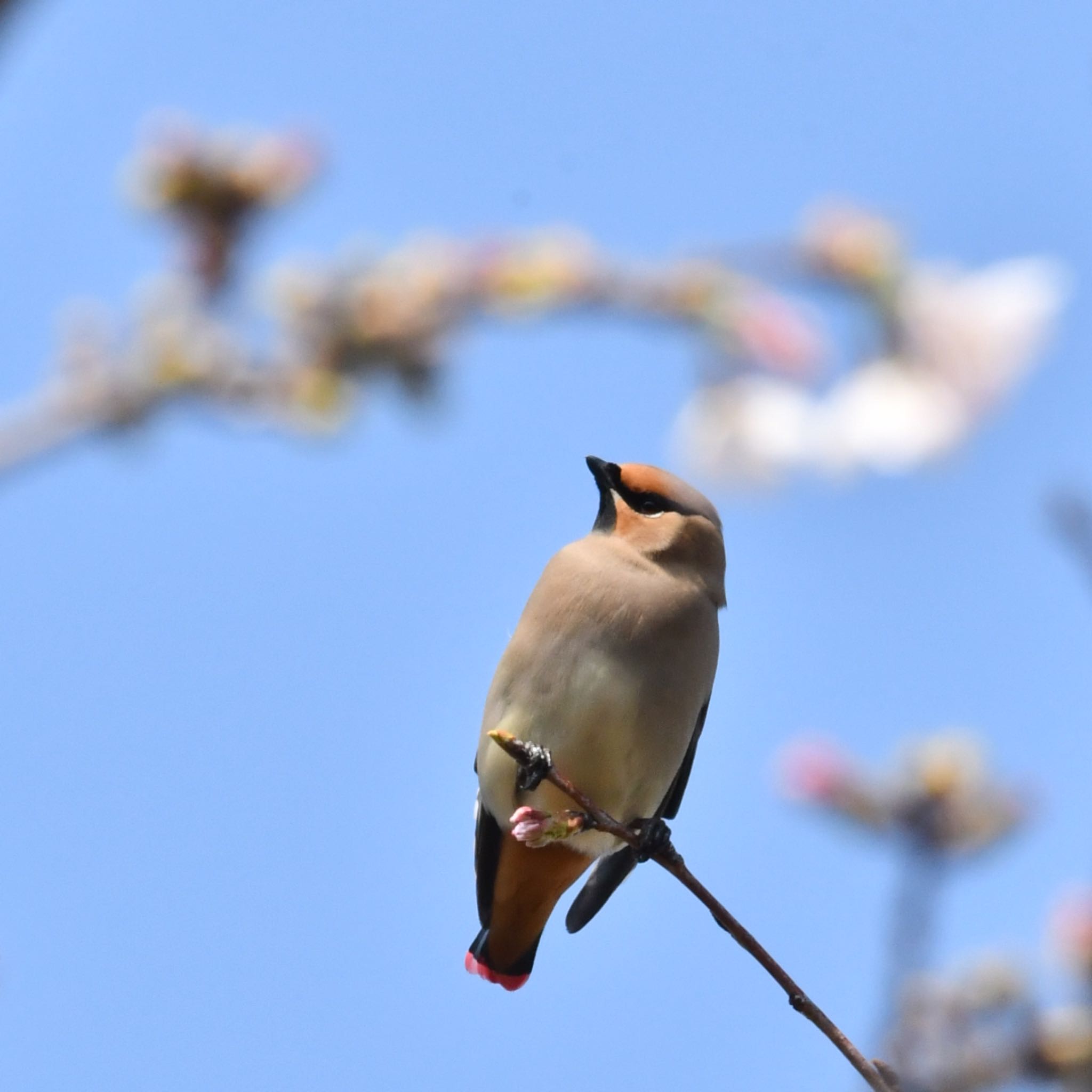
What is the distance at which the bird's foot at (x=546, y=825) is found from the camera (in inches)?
115

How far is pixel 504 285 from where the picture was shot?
3.38 m

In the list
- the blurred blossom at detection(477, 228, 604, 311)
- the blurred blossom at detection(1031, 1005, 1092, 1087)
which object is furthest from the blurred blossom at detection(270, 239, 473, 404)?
the blurred blossom at detection(1031, 1005, 1092, 1087)

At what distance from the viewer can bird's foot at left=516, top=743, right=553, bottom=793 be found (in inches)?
126

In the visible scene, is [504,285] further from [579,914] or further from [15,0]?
[15,0]

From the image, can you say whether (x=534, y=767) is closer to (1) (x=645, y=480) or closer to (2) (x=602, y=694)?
(2) (x=602, y=694)

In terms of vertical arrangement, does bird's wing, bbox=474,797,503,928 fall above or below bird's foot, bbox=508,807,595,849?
above

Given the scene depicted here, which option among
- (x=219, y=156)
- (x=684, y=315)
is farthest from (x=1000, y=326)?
(x=219, y=156)

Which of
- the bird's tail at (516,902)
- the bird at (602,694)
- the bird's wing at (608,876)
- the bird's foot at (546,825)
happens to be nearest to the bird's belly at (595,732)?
the bird at (602,694)

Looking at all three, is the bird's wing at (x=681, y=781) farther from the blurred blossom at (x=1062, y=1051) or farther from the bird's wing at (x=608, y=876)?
the blurred blossom at (x=1062, y=1051)

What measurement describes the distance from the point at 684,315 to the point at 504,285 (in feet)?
1.22

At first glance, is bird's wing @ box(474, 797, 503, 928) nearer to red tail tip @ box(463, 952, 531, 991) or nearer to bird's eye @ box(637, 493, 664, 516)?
red tail tip @ box(463, 952, 531, 991)

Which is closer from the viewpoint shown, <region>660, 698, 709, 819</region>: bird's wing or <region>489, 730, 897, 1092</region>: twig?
<region>489, 730, 897, 1092</region>: twig

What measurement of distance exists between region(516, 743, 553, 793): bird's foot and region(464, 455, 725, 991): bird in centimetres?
1

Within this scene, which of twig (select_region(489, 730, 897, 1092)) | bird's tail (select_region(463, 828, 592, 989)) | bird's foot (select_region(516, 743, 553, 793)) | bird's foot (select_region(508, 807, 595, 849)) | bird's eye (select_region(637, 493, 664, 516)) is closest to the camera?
twig (select_region(489, 730, 897, 1092))
